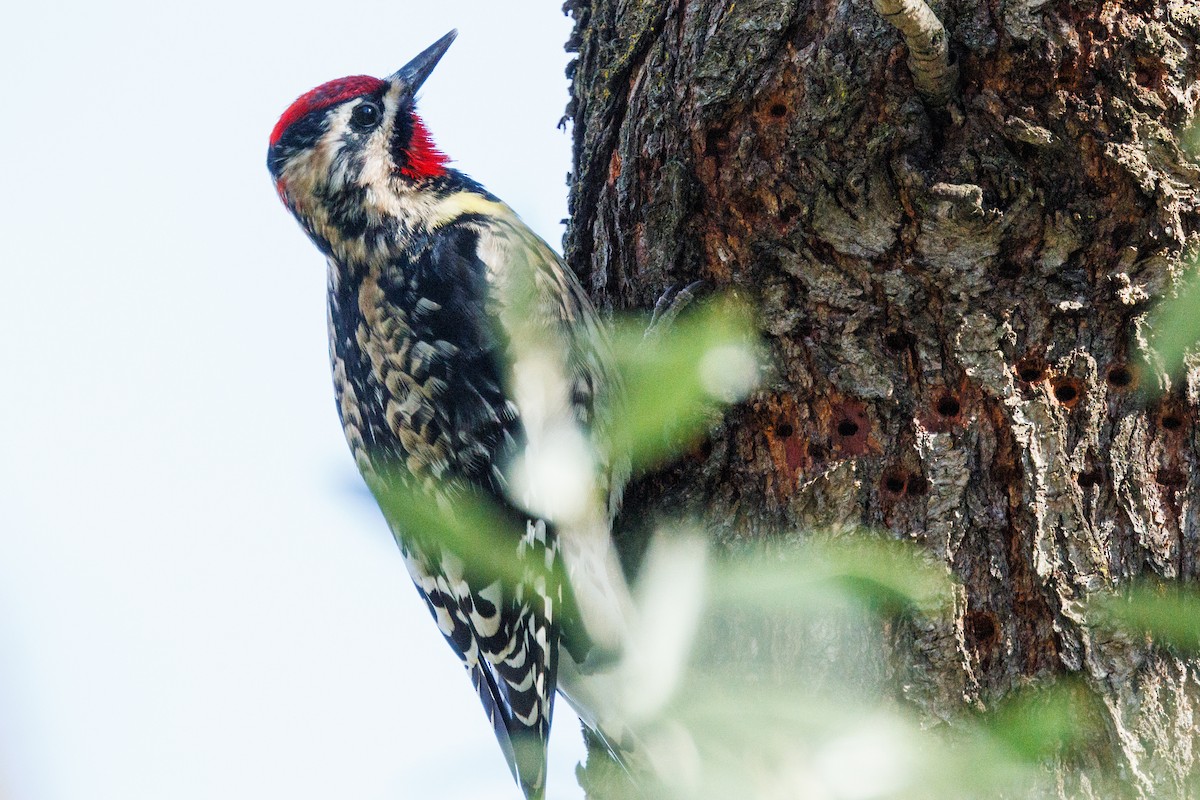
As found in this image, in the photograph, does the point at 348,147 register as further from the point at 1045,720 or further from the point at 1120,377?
the point at 1045,720

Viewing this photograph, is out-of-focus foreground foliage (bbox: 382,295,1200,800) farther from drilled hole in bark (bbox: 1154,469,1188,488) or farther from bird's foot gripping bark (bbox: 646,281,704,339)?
drilled hole in bark (bbox: 1154,469,1188,488)

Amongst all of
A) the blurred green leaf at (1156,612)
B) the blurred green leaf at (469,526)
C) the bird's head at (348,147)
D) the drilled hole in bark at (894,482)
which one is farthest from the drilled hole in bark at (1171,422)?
the bird's head at (348,147)

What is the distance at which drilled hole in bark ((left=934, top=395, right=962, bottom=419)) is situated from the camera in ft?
6.55

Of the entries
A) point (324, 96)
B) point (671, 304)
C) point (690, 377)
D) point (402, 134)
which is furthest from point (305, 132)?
point (690, 377)

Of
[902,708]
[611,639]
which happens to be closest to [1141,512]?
[902,708]

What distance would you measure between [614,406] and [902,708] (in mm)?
1103

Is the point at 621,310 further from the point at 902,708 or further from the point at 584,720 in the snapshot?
the point at 902,708

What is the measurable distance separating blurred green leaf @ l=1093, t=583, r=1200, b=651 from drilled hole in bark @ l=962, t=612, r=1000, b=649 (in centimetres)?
16

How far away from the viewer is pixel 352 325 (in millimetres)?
3002

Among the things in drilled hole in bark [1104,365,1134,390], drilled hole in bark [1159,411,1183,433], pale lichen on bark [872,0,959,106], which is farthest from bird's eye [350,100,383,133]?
drilled hole in bark [1159,411,1183,433]

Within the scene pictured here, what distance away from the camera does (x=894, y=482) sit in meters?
2.01

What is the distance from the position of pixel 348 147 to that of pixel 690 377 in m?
1.53

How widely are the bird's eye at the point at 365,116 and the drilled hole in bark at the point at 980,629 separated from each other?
2151 millimetres

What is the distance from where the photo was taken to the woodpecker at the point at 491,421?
8.59 feet
